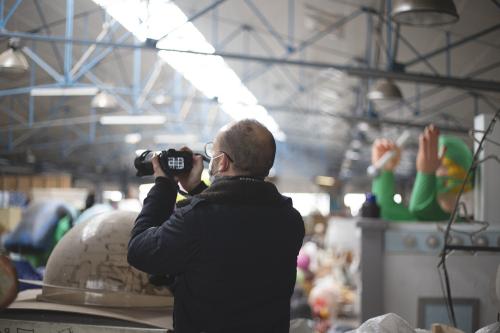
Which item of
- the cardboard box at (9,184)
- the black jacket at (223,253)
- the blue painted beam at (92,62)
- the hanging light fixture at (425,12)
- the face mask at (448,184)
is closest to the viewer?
the black jacket at (223,253)

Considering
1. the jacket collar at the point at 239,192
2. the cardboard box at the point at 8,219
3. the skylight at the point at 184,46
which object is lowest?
the cardboard box at the point at 8,219

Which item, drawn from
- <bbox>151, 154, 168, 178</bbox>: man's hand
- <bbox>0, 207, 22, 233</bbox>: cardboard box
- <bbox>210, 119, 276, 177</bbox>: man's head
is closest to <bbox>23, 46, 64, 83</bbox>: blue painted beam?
<bbox>0, 207, 22, 233</bbox>: cardboard box

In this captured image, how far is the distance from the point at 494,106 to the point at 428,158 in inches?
328

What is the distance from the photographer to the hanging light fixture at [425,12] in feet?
15.1

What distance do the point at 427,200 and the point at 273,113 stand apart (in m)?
15.6

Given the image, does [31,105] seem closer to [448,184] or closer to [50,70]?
[50,70]

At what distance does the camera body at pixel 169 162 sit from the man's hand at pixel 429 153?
3.33 meters

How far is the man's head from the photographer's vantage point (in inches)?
90.3

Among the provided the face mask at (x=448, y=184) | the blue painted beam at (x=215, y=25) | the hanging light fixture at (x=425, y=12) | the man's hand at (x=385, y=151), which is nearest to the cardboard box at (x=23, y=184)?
the blue painted beam at (x=215, y=25)

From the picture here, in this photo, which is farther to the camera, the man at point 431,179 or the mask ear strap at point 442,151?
the mask ear strap at point 442,151

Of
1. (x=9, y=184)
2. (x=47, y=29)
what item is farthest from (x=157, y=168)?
(x=9, y=184)

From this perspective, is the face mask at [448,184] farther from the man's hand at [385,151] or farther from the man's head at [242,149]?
the man's head at [242,149]

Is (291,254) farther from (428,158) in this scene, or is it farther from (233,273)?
(428,158)

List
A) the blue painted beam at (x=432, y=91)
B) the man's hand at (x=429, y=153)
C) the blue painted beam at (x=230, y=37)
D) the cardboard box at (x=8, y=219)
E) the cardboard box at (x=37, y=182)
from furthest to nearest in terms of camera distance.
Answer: the cardboard box at (x=37, y=182)
the blue painted beam at (x=230, y=37)
the blue painted beam at (x=432, y=91)
the cardboard box at (x=8, y=219)
the man's hand at (x=429, y=153)
